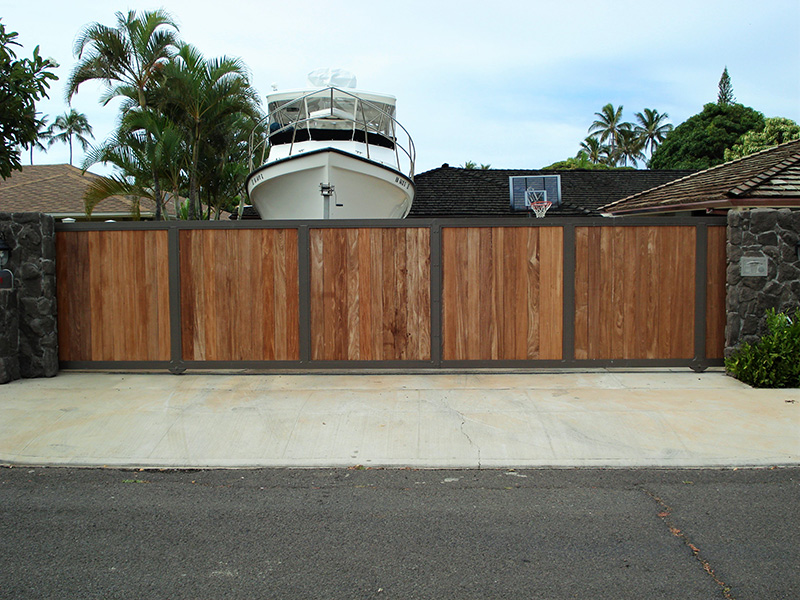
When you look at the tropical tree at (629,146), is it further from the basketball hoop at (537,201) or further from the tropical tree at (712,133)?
the basketball hoop at (537,201)

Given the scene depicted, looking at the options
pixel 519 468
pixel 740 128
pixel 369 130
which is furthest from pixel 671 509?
pixel 740 128

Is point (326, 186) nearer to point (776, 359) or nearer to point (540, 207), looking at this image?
point (540, 207)

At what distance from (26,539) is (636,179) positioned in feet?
75.0

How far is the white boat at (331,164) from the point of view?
43.3 feet

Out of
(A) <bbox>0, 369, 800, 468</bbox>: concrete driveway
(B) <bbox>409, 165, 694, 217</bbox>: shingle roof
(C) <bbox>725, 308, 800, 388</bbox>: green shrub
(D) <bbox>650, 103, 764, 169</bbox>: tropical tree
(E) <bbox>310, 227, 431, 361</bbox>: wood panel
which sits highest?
(D) <bbox>650, 103, 764, 169</bbox>: tropical tree

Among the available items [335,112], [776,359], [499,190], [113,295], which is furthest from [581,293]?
[499,190]

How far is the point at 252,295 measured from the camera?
913 cm

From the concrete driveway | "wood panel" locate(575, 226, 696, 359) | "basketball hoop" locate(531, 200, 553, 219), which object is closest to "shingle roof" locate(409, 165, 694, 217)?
"basketball hoop" locate(531, 200, 553, 219)

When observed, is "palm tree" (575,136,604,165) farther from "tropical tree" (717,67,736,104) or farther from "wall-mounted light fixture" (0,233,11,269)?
"wall-mounted light fixture" (0,233,11,269)

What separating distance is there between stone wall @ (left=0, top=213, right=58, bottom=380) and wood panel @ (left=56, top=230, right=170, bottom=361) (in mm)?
276

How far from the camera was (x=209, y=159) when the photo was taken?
22.1 meters

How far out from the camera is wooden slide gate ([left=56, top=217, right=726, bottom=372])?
8.98 meters

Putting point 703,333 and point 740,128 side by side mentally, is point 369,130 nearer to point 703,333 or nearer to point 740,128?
point 703,333

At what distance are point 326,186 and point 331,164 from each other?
1.65ft
